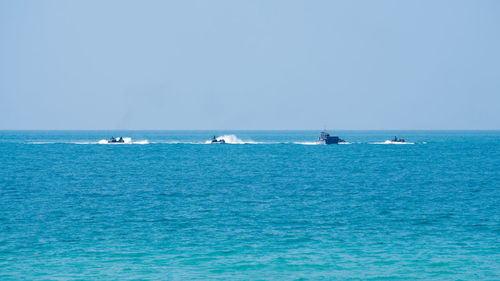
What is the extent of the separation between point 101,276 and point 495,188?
47.9m

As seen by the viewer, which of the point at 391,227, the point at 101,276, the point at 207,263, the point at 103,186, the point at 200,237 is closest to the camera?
the point at 101,276

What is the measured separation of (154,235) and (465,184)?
43066mm

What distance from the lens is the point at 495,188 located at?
5966 centimetres

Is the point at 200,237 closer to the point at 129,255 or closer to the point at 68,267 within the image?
the point at 129,255

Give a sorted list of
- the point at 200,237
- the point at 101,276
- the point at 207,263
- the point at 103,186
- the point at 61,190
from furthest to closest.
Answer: the point at 103,186 → the point at 61,190 → the point at 200,237 → the point at 207,263 → the point at 101,276

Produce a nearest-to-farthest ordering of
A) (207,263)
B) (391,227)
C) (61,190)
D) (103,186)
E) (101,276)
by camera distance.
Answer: (101,276) < (207,263) < (391,227) < (61,190) < (103,186)

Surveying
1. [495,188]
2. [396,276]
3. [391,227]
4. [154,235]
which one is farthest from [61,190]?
[495,188]

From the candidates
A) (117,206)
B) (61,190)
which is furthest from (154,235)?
(61,190)

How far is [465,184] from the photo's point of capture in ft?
209

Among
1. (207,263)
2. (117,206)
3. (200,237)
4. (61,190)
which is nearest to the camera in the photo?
(207,263)

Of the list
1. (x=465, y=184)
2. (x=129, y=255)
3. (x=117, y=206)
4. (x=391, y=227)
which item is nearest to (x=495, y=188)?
(x=465, y=184)

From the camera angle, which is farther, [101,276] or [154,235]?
[154,235]

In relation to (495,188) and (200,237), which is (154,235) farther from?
(495,188)

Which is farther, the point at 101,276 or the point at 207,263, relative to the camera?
the point at 207,263
